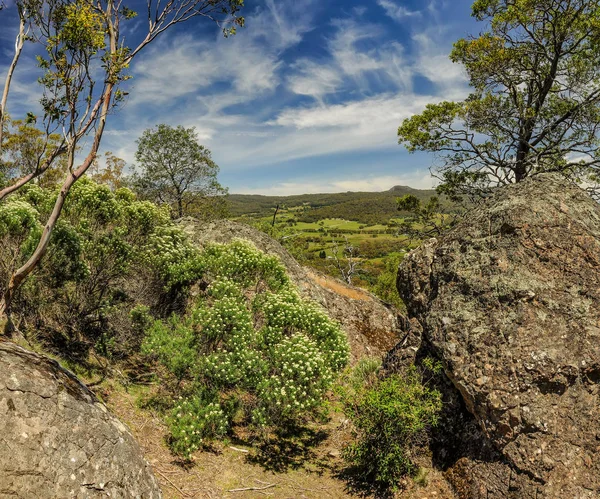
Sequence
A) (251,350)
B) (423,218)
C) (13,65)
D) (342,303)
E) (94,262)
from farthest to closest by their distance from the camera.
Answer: (342,303), (423,218), (94,262), (251,350), (13,65)

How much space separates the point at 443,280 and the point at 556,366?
3167mm

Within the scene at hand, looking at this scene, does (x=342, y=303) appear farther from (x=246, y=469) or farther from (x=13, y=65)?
(x=13, y=65)

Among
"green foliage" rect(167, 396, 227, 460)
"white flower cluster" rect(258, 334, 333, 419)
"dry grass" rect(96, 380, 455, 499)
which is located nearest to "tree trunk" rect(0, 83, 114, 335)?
"dry grass" rect(96, 380, 455, 499)

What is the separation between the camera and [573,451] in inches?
291

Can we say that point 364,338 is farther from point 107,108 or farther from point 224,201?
point 224,201

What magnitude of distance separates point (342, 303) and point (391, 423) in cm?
1359

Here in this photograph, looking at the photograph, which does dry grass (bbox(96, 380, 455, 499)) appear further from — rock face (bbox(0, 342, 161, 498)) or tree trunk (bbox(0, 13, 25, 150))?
tree trunk (bbox(0, 13, 25, 150))

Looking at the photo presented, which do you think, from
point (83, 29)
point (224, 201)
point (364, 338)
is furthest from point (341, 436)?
point (224, 201)

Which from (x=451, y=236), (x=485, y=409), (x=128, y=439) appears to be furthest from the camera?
(x=451, y=236)

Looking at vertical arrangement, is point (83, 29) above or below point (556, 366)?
above

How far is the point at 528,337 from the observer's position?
8023 millimetres

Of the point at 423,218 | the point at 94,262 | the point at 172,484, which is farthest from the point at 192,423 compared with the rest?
the point at 423,218

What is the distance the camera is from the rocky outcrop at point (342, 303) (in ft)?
63.1

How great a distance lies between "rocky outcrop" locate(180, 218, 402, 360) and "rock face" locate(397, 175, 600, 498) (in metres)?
9.68
